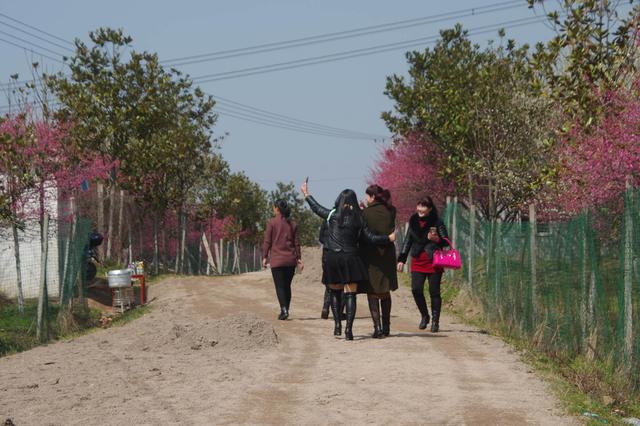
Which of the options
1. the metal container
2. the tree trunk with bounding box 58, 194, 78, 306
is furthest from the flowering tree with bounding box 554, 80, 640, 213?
the metal container

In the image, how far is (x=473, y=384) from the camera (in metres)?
9.41

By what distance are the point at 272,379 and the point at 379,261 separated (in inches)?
136

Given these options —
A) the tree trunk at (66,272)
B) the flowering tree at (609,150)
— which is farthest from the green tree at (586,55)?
the tree trunk at (66,272)

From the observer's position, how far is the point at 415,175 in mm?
40656

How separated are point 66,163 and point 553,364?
1860 cm

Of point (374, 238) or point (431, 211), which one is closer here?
point (374, 238)

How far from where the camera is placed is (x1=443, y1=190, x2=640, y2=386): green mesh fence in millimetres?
10180

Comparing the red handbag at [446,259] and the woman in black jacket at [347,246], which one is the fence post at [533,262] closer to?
the red handbag at [446,259]

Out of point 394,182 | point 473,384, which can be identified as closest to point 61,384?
point 473,384

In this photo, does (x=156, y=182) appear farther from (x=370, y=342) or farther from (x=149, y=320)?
(x=370, y=342)

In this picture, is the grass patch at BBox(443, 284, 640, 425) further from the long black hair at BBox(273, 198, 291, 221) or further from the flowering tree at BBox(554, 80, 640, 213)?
the long black hair at BBox(273, 198, 291, 221)

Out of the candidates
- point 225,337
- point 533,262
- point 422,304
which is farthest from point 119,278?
point 533,262

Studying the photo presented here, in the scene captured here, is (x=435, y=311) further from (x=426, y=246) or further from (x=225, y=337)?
(x=225, y=337)

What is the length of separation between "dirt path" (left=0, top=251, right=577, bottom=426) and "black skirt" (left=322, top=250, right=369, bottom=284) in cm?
81
